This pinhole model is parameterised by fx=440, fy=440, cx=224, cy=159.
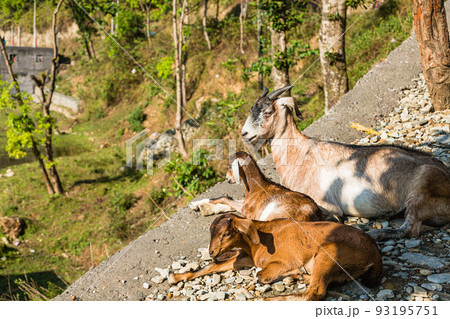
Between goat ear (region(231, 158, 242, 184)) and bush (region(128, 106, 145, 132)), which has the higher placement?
goat ear (region(231, 158, 242, 184))

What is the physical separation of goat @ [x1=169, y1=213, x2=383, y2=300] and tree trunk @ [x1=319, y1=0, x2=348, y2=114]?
755 centimetres

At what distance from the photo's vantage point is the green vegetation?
1400cm

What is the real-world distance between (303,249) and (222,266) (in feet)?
3.86

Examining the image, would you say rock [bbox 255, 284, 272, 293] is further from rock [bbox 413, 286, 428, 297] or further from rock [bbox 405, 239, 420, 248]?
rock [bbox 405, 239, 420, 248]

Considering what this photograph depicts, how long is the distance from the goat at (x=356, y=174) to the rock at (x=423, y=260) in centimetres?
38

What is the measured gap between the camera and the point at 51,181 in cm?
1969

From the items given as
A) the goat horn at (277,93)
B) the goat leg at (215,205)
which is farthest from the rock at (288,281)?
the goat horn at (277,93)

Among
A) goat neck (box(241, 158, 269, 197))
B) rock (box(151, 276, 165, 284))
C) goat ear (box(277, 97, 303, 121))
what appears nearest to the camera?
rock (box(151, 276, 165, 284))

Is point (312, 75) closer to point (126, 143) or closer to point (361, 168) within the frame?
point (126, 143)

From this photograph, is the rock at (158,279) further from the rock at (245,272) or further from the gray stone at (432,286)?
the gray stone at (432,286)

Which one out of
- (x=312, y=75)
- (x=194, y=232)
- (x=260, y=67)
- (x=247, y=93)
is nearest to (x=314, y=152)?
(x=194, y=232)

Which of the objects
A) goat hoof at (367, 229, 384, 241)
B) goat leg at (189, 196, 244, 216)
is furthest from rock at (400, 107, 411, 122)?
goat leg at (189, 196, 244, 216)

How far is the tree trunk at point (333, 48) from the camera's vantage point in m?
11.6

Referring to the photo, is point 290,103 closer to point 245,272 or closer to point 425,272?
point 245,272
